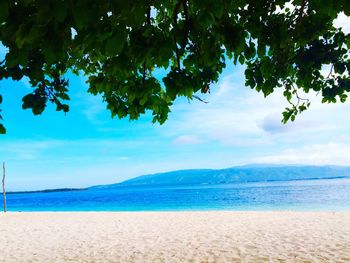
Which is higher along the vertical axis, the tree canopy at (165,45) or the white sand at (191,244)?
the tree canopy at (165,45)

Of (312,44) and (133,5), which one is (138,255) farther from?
(133,5)

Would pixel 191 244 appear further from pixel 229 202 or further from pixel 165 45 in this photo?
pixel 229 202

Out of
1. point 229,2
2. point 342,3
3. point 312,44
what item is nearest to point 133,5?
point 229,2

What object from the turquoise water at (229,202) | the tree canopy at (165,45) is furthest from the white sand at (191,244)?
the turquoise water at (229,202)

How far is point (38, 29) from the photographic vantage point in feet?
5.50

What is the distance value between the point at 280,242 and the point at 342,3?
27.2 feet

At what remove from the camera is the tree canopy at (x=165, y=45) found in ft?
5.55

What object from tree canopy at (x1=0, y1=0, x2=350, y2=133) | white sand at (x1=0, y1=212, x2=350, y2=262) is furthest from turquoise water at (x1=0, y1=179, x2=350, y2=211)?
tree canopy at (x1=0, y1=0, x2=350, y2=133)

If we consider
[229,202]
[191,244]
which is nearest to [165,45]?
[191,244]

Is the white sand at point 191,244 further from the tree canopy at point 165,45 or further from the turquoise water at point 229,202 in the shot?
the turquoise water at point 229,202

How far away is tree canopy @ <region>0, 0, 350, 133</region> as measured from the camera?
5.55 feet

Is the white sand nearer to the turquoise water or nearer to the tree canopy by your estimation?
the tree canopy

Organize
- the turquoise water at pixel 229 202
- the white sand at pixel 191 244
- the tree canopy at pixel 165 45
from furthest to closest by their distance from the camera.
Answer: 1. the turquoise water at pixel 229 202
2. the white sand at pixel 191 244
3. the tree canopy at pixel 165 45

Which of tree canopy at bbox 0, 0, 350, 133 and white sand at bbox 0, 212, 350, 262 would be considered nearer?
tree canopy at bbox 0, 0, 350, 133
